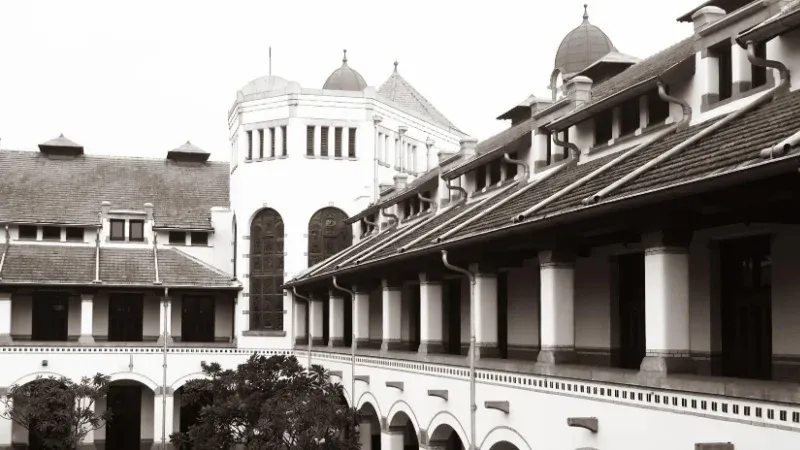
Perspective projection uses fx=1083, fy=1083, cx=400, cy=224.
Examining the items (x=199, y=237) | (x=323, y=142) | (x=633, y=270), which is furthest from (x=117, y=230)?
(x=633, y=270)

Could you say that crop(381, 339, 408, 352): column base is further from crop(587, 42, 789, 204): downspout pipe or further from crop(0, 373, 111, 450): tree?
crop(0, 373, 111, 450): tree

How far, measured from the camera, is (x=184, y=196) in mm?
49031

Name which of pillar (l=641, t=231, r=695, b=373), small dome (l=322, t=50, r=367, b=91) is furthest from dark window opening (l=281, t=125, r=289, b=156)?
pillar (l=641, t=231, r=695, b=373)

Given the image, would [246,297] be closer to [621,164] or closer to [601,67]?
[601,67]

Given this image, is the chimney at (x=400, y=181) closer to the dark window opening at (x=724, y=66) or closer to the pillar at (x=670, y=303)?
the dark window opening at (x=724, y=66)

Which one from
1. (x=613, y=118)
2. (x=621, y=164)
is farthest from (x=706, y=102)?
(x=613, y=118)

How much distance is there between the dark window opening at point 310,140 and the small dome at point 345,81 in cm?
424

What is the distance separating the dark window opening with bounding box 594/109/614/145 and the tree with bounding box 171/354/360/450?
27.9 feet

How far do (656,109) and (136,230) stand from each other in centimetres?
3166

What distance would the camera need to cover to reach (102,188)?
159ft

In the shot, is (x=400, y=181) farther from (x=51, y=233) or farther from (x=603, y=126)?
(x=603, y=126)

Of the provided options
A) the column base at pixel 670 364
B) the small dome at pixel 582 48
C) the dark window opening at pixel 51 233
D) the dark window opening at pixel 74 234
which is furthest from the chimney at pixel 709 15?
the dark window opening at pixel 51 233

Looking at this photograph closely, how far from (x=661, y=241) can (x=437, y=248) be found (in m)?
7.27

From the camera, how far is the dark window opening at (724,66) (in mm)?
17375
